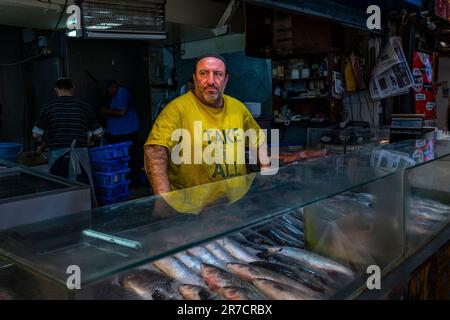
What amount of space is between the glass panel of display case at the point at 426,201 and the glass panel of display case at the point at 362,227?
4.4 inches

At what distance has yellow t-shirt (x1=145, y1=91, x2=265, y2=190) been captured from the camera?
2779mm

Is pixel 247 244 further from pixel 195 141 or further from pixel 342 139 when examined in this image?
pixel 342 139

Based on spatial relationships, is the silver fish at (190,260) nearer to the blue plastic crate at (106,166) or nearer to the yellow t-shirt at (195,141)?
the yellow t-shirt at (195,141)

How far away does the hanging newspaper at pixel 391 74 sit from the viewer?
6391mm

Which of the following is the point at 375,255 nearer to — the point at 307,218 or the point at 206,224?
the point at 307,218

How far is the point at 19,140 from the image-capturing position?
24.6 feet

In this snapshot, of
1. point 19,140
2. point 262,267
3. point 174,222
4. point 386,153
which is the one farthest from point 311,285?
point 19,140

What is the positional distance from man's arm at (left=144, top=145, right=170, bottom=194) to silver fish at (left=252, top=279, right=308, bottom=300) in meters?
1.16

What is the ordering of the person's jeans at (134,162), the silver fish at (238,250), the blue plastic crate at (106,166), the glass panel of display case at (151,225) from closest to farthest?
the glass panel of display case at (151,225) → the silver fish at (238,250) → the blue plastic crate at (106,166) → the person's jeans at (134,162)

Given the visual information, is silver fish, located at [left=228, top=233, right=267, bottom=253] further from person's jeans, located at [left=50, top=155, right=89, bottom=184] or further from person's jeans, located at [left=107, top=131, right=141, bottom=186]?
person's jeans, located at [left=107, top=131, right=141, bottom=186]

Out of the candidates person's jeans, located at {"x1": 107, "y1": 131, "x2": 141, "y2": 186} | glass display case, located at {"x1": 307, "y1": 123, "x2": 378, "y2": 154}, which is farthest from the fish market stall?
person's jeans, located at {"x1": 107, "y1": 131, "x2": 141, "y2": 186}

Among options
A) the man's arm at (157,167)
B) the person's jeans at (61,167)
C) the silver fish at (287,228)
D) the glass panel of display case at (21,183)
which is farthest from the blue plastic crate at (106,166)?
the silver fish at (287,228)
